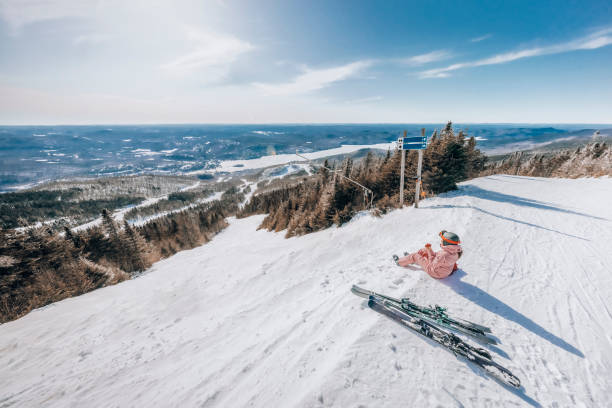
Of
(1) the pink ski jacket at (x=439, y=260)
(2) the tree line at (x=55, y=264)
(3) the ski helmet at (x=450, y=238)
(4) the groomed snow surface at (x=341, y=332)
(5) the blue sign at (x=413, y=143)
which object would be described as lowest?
(2) the tree line at (x=55, y=264)

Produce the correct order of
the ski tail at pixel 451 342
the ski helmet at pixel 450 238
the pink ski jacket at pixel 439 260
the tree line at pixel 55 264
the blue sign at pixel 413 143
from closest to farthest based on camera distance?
1. the ski tail at pixel 451 342
2. the ski helmet at pixel 450 238
3. the pink ski jacket at pixel 439 260
4. the blue sign at pixel 413 143
5. the tree line at pixel 55 264

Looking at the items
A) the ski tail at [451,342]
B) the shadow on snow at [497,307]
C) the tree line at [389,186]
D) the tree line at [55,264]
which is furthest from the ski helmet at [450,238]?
the tree line at [55,264]

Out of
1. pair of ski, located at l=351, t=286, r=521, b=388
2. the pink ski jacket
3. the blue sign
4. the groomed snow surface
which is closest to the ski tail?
pair of ski, located at l=351, t=286, r=521, b=388

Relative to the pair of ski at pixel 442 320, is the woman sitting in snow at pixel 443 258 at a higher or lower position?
higher

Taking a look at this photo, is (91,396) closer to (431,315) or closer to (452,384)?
(452,384)

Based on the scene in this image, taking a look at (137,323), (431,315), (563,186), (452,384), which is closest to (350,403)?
(452,384)

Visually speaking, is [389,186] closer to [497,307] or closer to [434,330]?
Result: [497,307]

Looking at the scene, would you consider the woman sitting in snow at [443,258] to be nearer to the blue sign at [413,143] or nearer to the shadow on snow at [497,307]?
the shadow on snow at [497,307]
